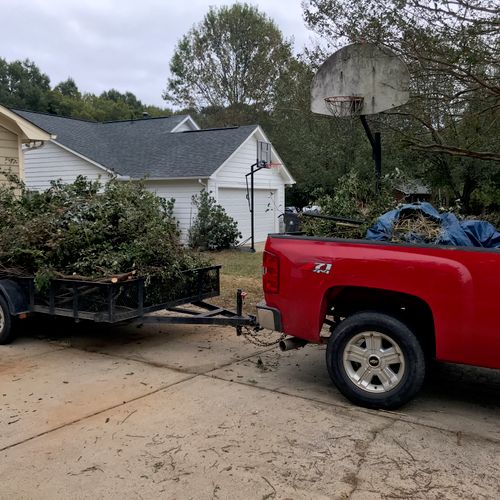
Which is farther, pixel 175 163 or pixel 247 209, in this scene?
pixel 247 209

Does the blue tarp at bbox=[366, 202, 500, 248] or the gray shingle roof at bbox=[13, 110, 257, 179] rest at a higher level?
the gray shingle roof at bbox=[13, 110, 257, 179]

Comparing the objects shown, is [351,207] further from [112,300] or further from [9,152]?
[9,152]

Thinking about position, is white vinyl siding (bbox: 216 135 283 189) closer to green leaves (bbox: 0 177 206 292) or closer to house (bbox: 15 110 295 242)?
house (bbox: 15 110 295 242)

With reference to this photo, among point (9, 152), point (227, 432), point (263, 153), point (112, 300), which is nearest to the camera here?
point (227, 432)

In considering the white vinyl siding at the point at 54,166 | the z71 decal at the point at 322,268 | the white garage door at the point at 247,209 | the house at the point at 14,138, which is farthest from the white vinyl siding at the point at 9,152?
the z71 decal at the point at 322,268

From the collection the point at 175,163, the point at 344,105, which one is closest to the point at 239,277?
the point at 344,105

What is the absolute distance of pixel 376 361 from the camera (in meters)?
4.62

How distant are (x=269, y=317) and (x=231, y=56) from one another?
41.7 metres

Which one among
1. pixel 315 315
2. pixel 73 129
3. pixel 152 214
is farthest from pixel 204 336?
pixel 73 129

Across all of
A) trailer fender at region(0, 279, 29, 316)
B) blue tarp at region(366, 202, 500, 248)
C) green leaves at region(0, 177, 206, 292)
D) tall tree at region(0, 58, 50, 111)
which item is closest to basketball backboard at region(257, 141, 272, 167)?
green leaves at region(0, 177, 206, 292)

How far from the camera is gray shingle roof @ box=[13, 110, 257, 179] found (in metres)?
18.8

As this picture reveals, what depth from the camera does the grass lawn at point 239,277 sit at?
9.46m

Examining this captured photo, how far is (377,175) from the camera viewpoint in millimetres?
7027

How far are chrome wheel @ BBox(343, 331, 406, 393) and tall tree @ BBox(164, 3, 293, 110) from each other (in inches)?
1551
